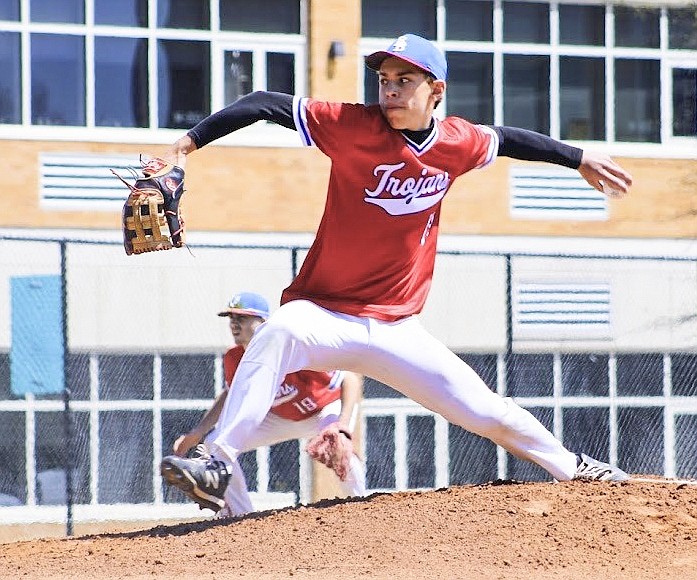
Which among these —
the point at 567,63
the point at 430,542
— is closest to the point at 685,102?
the point at 567,63

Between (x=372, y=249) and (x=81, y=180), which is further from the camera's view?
(x=81, y=180)

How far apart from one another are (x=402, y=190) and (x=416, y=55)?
25.7 inches

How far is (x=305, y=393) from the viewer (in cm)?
943

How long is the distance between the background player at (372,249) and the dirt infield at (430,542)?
465 millimetres

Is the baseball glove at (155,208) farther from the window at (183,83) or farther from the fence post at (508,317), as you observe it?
the window at (183,83)

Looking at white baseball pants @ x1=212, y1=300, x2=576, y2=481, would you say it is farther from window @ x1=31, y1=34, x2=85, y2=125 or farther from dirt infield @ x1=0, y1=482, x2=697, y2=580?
window @ x1=31, y1=34, x2=85, y2=125

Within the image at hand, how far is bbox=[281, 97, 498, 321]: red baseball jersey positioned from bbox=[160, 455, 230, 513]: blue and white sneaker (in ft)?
3.20

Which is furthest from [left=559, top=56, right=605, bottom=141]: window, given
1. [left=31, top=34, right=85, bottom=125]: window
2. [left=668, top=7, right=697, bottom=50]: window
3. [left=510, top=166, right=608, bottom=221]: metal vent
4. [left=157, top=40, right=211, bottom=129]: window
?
[left=31, top=34, right=85, bottom=125]: window

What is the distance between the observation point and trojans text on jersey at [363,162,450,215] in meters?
6.55

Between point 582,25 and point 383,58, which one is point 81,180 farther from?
point 383,58

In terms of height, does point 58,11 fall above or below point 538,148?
above

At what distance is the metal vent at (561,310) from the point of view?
56.5ft

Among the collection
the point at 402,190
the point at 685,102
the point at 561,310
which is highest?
the point at 685,102

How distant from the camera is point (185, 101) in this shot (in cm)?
1825
